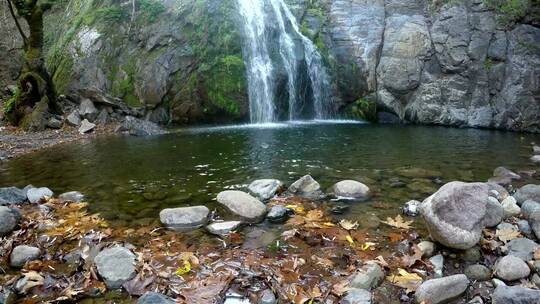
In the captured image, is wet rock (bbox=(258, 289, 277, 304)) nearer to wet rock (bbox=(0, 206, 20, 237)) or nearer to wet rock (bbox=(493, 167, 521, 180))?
wet rock (bbox=(0, 206, 20, 237))

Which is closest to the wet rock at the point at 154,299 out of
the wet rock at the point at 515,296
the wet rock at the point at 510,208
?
the wet rock at the point at 515,296

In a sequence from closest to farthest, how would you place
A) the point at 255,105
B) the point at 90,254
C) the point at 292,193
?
the point at 90,254, the point at 292,193, the point at 255,105

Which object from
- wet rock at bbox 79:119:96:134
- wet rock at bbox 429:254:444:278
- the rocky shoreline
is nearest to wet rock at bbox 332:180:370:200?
the rocky shoreline

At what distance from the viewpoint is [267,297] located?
396 cm

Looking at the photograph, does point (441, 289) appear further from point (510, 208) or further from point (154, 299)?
point (154, 299)

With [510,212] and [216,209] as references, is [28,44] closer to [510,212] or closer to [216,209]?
[216,209]

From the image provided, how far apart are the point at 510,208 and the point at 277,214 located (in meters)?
3.23

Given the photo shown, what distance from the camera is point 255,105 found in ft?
55.7

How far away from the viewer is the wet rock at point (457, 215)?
4504 mm

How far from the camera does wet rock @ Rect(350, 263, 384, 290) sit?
4094 mm

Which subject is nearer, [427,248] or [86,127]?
[427,248]

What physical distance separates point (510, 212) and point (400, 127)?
1042 cm

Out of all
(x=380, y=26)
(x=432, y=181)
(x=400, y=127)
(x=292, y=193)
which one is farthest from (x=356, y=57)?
(x=292, y=193)

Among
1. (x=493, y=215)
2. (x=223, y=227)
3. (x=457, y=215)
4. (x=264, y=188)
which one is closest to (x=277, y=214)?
(x=223, y=227)
